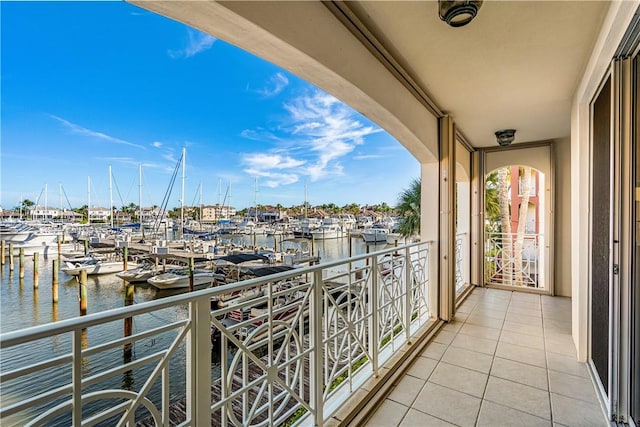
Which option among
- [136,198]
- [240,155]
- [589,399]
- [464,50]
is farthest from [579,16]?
[240,155]

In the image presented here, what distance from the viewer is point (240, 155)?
20.5 meters

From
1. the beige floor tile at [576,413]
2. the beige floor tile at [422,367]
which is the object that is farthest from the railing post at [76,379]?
the beige floor tile at [576,413]

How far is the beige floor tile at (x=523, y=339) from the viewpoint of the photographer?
2594mm

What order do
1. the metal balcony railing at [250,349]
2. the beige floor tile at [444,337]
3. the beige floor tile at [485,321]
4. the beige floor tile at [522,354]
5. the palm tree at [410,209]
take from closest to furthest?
the metal balcony railing at [250,349] < the beige floor tile at [522,354] < the beige floor tile at [444,337] < the beige floor tile at [485,321] < the palm tree at [410,209]

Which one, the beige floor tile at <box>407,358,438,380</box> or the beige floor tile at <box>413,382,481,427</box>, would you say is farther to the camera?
the beige floor tile at <box>407,358,438,380</box>

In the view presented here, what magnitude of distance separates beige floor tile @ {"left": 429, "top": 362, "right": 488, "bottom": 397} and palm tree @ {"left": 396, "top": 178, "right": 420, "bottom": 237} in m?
5.05

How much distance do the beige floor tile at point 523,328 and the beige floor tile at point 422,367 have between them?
1186mm

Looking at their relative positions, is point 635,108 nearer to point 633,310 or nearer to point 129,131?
point 633,310

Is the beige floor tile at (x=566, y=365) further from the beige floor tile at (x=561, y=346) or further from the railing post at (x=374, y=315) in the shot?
the railing post at (x=374, y=315)

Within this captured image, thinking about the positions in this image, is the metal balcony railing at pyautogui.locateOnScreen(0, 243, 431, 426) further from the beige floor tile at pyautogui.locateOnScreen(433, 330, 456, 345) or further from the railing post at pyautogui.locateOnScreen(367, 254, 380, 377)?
the beige floor tile at pyautogui.locateOnScreen(433, 330, 456, 345)

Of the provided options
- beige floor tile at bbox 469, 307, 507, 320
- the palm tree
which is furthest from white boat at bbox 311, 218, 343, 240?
beige floor tile at bbox 469, 307, 507, 320

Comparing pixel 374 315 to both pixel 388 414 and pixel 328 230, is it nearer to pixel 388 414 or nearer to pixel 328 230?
pixel 388 414

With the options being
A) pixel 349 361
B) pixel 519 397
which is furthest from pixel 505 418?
pixel 349 361

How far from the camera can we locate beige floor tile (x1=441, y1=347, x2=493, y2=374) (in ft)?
7.33
